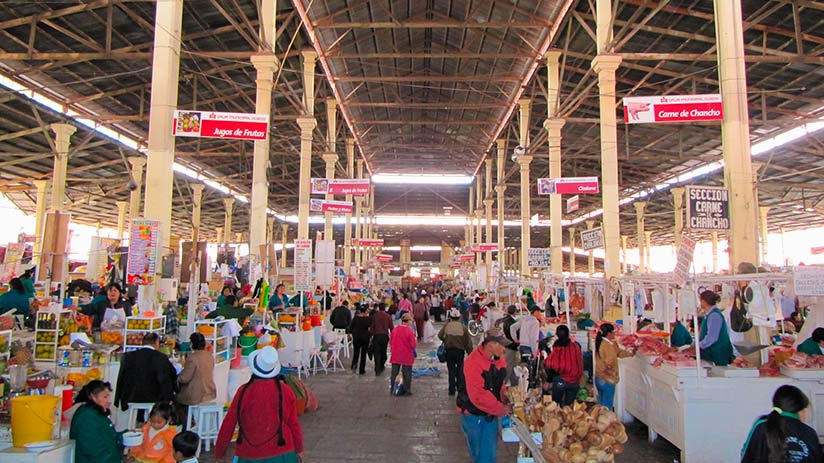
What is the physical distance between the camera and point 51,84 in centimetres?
1589

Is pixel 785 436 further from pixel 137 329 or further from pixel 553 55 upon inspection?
pixel 553 55

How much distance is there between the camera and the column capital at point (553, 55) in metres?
16.8

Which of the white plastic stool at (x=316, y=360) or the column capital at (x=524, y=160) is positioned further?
the column capital at (x=524, y=160)

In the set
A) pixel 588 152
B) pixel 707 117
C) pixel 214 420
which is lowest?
pixel 214 420

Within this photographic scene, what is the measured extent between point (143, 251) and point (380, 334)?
4.59 metres

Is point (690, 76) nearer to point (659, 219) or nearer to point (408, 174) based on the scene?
point (408, 174)

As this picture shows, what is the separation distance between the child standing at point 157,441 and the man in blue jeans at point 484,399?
243cm

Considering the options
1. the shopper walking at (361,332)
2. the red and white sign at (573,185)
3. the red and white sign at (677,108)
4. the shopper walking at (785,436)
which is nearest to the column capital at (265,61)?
the shopper walking at (361,332)

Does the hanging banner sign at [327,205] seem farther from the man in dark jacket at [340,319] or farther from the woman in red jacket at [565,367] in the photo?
the woman in red jacket at [565,367]

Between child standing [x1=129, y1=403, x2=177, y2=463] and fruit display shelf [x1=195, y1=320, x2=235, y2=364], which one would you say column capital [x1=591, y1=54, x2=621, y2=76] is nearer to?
fruit display shelf [x1=195, y1=320, x2=235, y2=364]

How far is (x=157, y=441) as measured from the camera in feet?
14.7

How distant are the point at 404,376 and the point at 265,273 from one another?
569 cm

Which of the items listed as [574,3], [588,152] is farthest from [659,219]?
[574,3]

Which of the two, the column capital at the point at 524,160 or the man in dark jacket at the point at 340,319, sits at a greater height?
the column capital at the point at 524,160
